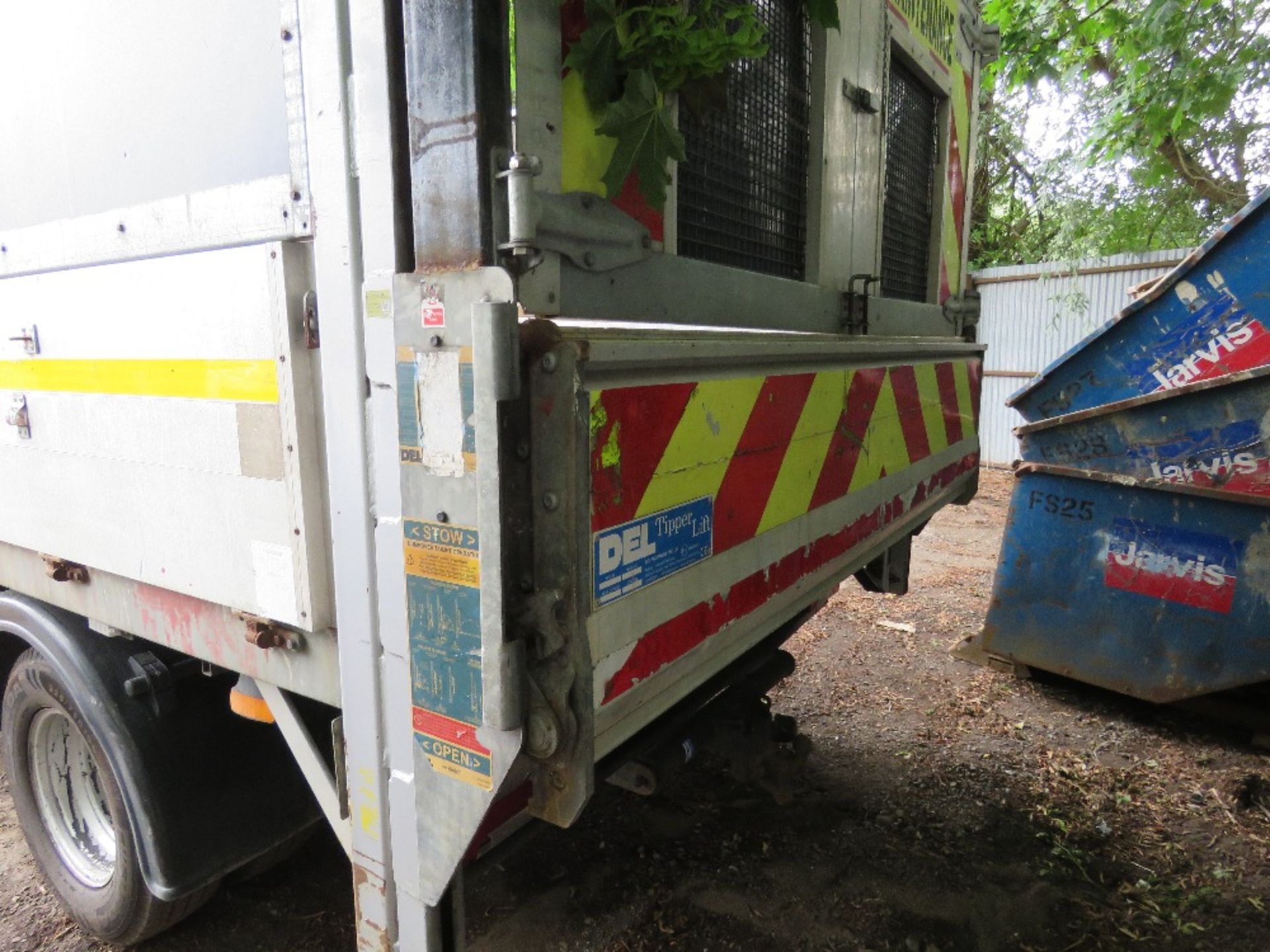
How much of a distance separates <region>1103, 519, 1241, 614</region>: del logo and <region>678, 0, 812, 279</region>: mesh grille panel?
2538 millimetres

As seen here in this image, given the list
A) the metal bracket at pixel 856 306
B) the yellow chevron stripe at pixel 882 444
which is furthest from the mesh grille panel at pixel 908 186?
the yellow chevron stripe at pixel 882 444

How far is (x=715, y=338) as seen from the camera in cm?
138

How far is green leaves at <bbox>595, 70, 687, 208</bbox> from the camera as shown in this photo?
1331mm

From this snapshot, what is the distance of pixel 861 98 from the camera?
7.60 ft

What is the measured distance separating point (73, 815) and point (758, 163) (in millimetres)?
2790

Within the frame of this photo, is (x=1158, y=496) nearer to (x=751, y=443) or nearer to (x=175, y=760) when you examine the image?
(x=751, y=443)

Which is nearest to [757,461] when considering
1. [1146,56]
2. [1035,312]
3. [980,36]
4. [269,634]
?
[269,634]

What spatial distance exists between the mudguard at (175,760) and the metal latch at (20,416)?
Answer: 511mm

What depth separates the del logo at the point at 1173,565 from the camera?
11.5 ft

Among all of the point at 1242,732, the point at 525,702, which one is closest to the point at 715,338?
the point at 525,702

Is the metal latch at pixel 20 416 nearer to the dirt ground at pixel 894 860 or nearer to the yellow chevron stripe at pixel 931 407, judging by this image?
the dirt ground at pixel 894 860

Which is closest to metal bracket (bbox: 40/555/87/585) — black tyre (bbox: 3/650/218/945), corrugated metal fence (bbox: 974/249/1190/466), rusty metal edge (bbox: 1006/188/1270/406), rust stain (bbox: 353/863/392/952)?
black tyre (bbox: 3/650/218/945)

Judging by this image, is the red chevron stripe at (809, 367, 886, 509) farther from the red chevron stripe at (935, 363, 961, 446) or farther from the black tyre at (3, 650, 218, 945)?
the black tyre at (3, 650, 218, 945)

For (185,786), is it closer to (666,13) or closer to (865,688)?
(666,13)
